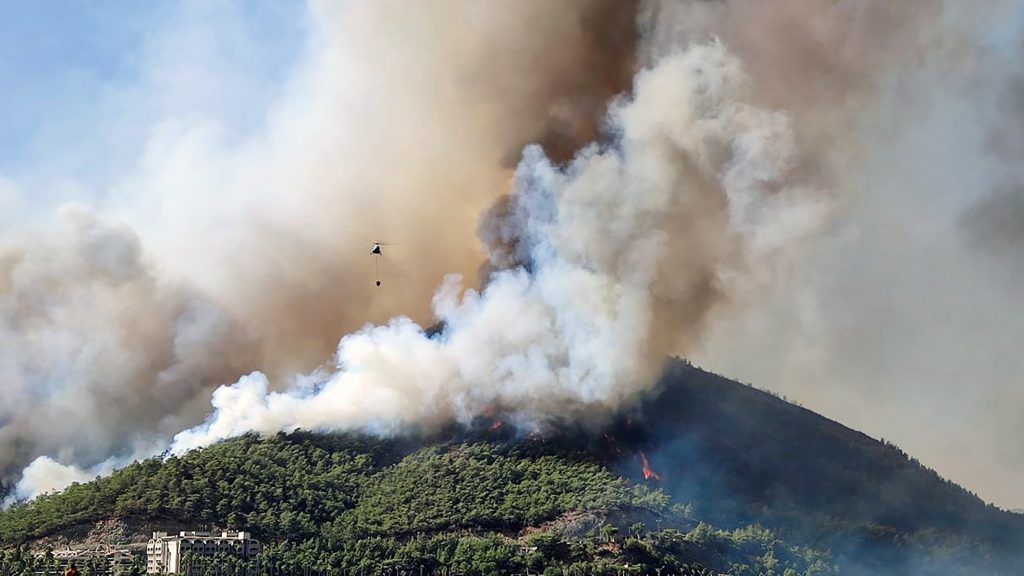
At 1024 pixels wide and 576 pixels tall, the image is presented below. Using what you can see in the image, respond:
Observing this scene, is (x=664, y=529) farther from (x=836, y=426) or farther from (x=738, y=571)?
(x=836, y=426)

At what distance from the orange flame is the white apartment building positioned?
30383 millimetres

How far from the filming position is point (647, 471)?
115m

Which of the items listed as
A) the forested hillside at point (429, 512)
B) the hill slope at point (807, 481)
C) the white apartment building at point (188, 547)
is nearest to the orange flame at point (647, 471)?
the hill slope at point (807, 481)

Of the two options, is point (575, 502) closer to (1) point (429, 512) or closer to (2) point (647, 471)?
(1) point (429, 512)

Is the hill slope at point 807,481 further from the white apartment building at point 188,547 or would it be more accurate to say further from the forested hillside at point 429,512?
the white apartment building at point 188,547

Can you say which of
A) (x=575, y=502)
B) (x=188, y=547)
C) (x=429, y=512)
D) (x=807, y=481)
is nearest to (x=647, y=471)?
(x=575, y=502)

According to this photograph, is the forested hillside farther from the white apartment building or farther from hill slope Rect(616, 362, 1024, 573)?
hill slope Rect(616, 362, 1024, 573)

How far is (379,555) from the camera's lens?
99.0 m

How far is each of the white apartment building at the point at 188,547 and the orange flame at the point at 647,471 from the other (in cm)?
3038

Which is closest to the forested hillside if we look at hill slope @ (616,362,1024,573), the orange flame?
the orange flame

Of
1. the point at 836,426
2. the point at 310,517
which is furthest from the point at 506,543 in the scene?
the point at 836,426

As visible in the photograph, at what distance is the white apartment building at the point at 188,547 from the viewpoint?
96375 millimetres

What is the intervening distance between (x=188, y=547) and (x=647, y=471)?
35879 mm

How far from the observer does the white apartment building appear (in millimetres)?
96375
